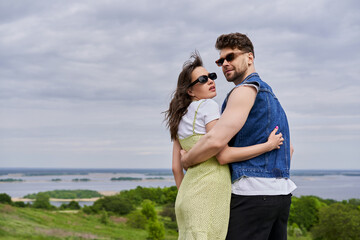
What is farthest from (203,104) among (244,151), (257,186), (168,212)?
(168,212)

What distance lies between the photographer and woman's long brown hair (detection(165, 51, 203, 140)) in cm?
312

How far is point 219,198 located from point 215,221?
0.53ft

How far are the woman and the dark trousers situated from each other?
0.07 meters

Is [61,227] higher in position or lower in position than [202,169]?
lower

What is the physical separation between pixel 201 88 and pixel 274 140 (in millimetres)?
706

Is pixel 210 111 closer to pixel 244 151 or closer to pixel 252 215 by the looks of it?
pixel 244 151

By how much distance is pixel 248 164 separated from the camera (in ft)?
9.40

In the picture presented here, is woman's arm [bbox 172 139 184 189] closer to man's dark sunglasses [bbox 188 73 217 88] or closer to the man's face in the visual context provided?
man's dark sunglasses [bbox 188 73 217 88]

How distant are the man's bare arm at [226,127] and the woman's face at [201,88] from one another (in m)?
0.31

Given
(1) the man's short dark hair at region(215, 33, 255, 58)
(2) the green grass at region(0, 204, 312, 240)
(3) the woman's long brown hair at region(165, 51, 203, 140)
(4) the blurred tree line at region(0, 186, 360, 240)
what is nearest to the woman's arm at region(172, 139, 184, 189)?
(3) the woman's long brown hair at region(165, 51, 203, 140)

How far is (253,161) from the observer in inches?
113

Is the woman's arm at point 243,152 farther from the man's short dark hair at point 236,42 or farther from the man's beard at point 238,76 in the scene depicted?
the man's short dark hair at point 236,42

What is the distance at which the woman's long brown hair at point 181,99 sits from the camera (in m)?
3.12

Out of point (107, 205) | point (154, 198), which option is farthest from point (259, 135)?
point (154, 198)
